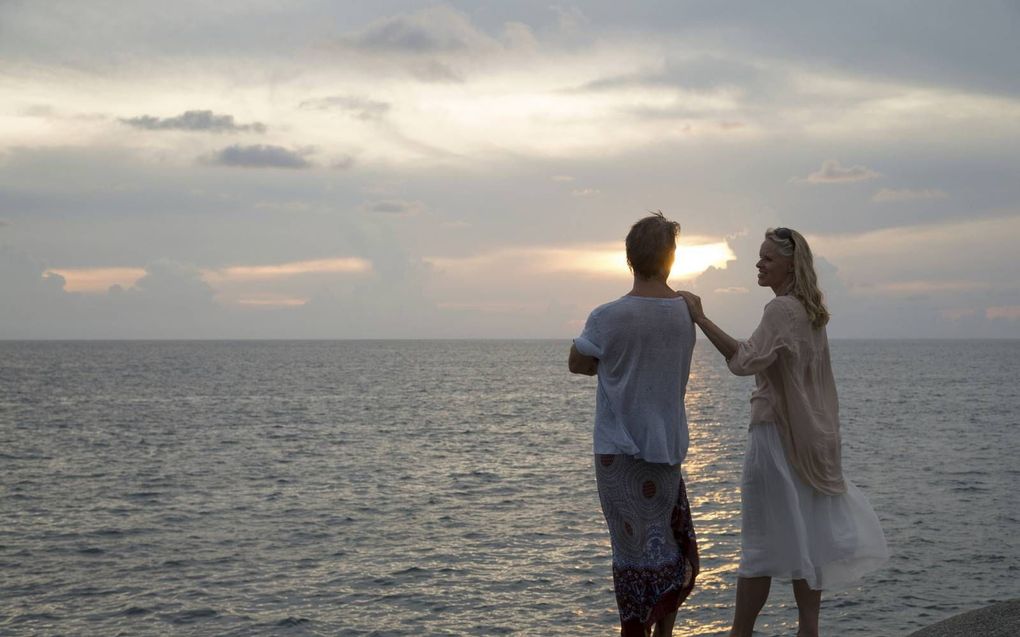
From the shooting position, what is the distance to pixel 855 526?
17.9 feet

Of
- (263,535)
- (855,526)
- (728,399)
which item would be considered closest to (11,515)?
(263,535)

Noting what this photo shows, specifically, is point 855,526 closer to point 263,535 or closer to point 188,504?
point 263,535

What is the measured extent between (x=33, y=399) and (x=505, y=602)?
60.1m

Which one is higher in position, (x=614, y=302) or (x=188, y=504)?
(x=614, y=302)

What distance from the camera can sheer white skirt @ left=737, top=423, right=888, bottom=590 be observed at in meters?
5.30

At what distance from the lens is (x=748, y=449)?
544 cm

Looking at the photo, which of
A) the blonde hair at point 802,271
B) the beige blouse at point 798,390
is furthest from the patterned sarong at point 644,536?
the blonde hair at point 802,271

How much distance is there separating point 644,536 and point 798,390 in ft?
4.33

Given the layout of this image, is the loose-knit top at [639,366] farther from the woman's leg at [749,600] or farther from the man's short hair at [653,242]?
the woman's leg at [749,600]

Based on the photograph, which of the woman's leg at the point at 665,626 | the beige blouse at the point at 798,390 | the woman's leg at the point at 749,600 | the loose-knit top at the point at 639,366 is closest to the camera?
the loose-knit top at the point at 639,366

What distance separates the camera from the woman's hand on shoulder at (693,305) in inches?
185

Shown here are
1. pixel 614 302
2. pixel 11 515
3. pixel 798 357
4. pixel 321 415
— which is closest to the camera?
pixel 614 302

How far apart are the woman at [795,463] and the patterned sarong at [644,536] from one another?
760 millimetres

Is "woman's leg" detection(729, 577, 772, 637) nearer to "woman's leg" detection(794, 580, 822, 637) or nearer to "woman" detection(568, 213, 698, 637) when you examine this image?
"woman's leg" detection(794, 580, 822, 637)
